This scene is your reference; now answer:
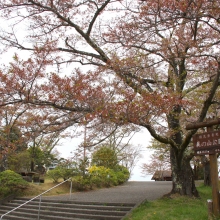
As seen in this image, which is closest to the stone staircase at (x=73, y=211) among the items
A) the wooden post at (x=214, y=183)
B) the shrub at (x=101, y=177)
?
the wooden post at (x=214, y=183)

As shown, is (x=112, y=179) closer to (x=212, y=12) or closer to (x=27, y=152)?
(x=27, y=152)

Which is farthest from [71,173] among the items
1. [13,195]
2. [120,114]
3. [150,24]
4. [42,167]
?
[150,24]

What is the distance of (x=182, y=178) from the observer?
36.8 ft

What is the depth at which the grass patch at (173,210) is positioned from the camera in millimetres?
8102

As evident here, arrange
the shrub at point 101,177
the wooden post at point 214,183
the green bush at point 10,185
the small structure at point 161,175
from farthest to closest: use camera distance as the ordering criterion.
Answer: the small structure at point 161,175 < the shrub at point 101,177 < the green bush at point 10,185 < the wooden post at point 214,183

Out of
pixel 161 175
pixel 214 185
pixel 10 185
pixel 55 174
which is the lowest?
pixel 10 185

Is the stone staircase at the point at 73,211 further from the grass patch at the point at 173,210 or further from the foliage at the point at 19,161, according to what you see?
the foliage at the point at 19,161

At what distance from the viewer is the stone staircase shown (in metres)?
9.50

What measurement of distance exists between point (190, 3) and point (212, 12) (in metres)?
0.67

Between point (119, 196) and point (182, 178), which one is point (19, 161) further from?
point (182, 178)

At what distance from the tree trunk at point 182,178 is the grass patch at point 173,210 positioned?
48 cm

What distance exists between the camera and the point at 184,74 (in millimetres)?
11812

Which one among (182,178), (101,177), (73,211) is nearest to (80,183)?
(101,177)

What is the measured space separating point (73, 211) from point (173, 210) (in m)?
3.88
